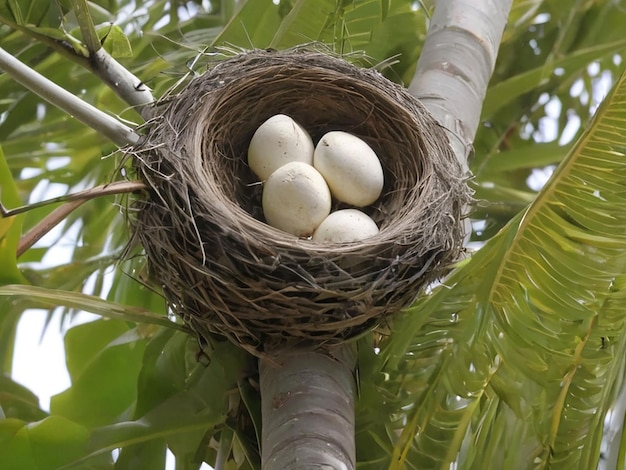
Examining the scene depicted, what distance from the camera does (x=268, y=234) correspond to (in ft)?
3.38

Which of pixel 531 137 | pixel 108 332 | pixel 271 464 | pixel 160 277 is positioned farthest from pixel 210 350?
pixel 531 137

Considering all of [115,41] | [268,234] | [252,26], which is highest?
[252,26]

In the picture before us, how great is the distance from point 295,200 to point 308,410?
36 cm

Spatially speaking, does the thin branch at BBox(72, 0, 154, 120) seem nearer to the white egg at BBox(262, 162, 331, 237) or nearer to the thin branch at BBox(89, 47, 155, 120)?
the thin branch at BBox(89, 47, 155, 120)

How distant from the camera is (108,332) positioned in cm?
140

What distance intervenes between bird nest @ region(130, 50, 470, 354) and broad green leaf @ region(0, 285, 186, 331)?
2.8 inches

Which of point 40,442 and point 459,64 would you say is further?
point 459,64

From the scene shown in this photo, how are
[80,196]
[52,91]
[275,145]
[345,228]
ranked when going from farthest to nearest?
[275,145], [345,228], [52,91], [80,196]

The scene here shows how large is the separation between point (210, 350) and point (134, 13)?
93cm

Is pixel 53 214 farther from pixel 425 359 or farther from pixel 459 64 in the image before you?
pixel 459 64

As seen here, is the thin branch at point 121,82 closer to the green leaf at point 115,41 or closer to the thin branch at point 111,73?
the thin branch at point 111,73

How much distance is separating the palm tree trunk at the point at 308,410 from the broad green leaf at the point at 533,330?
0.13 metres

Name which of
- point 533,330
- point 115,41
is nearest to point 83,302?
point 115,41

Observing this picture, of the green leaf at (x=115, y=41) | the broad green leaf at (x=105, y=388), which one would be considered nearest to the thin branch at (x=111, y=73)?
the green leaf at (x=115, y=41)
